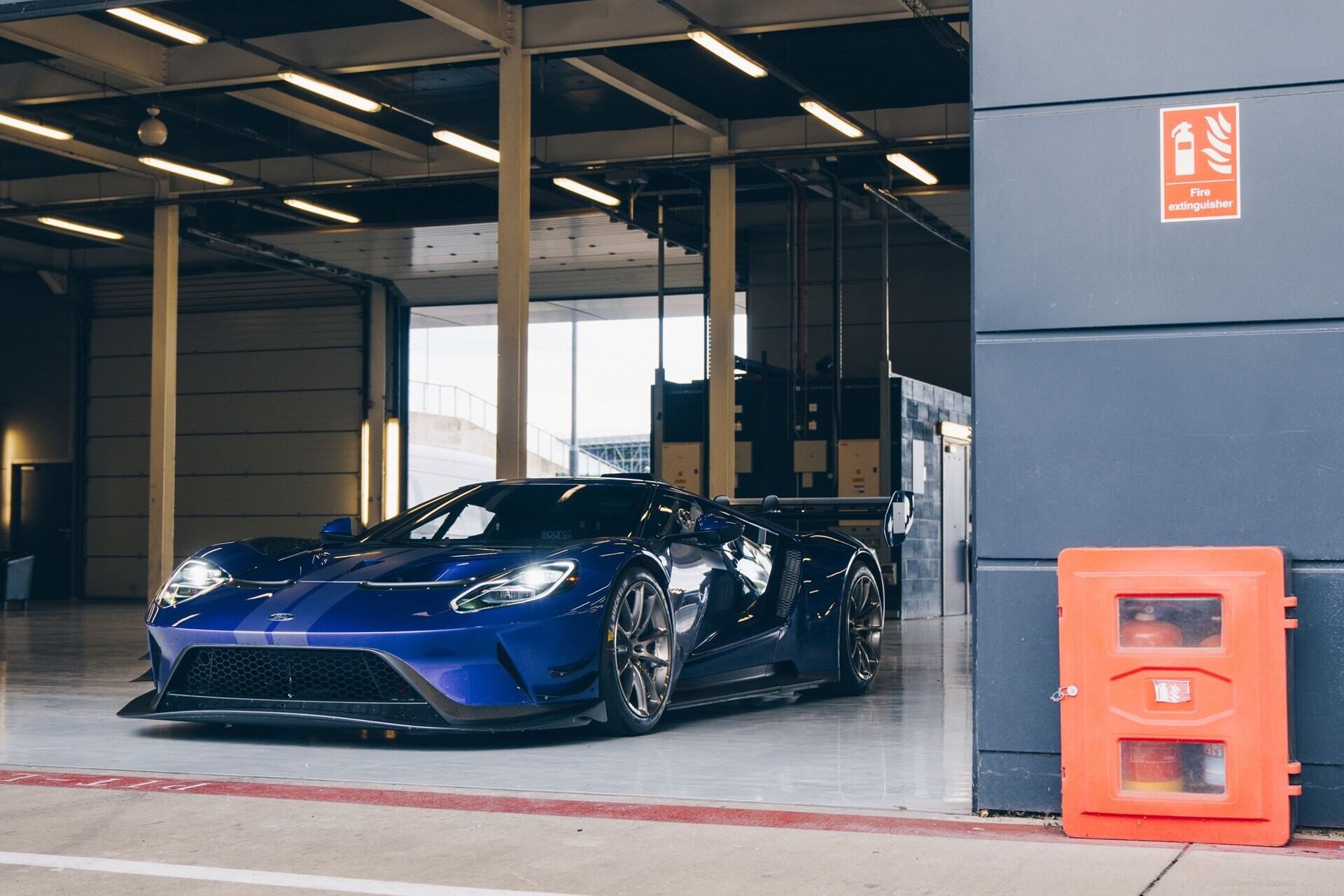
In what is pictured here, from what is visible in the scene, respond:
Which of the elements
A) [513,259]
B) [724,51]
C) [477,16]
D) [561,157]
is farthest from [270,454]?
[724,51]

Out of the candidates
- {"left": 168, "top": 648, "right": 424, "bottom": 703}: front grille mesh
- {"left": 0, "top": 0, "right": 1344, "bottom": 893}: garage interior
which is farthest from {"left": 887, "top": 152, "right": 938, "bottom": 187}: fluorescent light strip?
{"left": 168, "top": 648, "right": 424, "bottom": 703}: front grille mesh

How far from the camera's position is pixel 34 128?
15.8 meters

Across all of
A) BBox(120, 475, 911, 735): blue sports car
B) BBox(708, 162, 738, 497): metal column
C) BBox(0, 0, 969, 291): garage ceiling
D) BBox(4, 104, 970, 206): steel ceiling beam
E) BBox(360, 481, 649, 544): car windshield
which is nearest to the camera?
BBox(120, 475, 911, 735): blue sports car

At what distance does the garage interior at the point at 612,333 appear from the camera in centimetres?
423

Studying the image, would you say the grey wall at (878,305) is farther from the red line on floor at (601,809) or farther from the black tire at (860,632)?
the red line on floor at (601,809)

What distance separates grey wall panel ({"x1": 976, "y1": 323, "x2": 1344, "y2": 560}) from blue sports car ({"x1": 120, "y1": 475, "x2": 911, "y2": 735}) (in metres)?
1.97

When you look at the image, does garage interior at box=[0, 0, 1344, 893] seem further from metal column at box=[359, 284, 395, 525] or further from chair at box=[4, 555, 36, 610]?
chair at box=[4, 555, 36, 610]

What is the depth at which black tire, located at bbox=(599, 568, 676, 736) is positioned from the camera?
5887mm

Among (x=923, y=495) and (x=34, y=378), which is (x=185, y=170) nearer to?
(x=923, y=495)

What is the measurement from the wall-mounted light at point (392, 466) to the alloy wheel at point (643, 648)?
1894 centimetres

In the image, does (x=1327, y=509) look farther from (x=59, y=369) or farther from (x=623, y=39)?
(x=59, y=369)

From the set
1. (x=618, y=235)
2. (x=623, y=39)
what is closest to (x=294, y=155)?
(x=618, y=235)

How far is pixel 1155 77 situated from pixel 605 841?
8.19 ft

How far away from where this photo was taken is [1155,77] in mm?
4195
